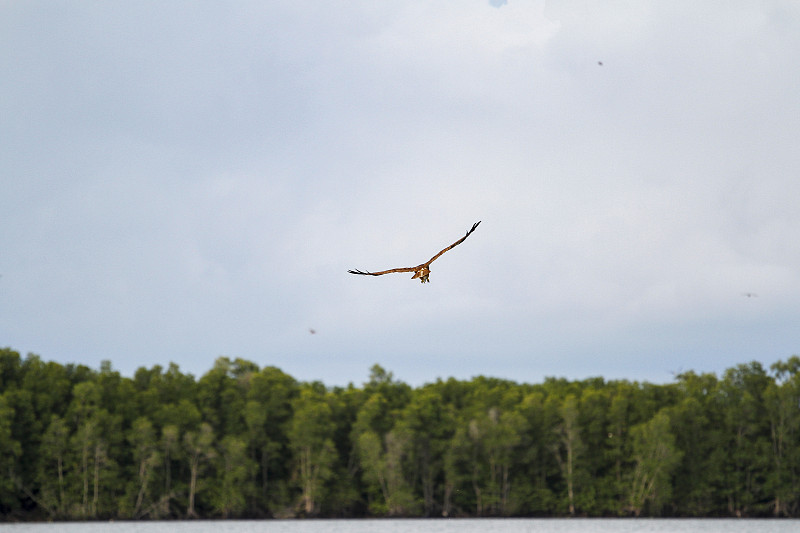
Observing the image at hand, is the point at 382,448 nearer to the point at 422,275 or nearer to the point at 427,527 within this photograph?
the point at 427,527

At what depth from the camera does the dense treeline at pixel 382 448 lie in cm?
9988

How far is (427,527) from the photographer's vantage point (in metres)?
88.0

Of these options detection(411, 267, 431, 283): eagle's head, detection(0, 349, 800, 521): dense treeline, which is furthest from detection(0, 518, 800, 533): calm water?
detection(411, 267, 431, 283): eagle's head

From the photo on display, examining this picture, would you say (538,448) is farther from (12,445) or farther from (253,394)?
(12,445)

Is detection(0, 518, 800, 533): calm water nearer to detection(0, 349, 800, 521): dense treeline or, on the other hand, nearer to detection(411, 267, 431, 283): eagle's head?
detection(0, 349, 800, 521): dense treeline

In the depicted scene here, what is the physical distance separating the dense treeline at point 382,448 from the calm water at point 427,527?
18.0 feet

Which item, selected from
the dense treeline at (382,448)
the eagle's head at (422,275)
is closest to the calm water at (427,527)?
the dense treeline at (382,448)

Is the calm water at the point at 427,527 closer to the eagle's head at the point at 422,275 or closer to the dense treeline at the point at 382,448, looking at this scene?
the dense treeline at the point at 382,448

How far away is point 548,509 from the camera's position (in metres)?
111

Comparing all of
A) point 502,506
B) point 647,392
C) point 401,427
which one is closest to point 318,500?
point 401,427

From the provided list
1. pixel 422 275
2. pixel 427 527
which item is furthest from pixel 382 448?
pixel 422 275

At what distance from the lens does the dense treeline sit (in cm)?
9988

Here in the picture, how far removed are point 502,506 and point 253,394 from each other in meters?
32.1

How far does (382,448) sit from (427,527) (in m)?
24.7
